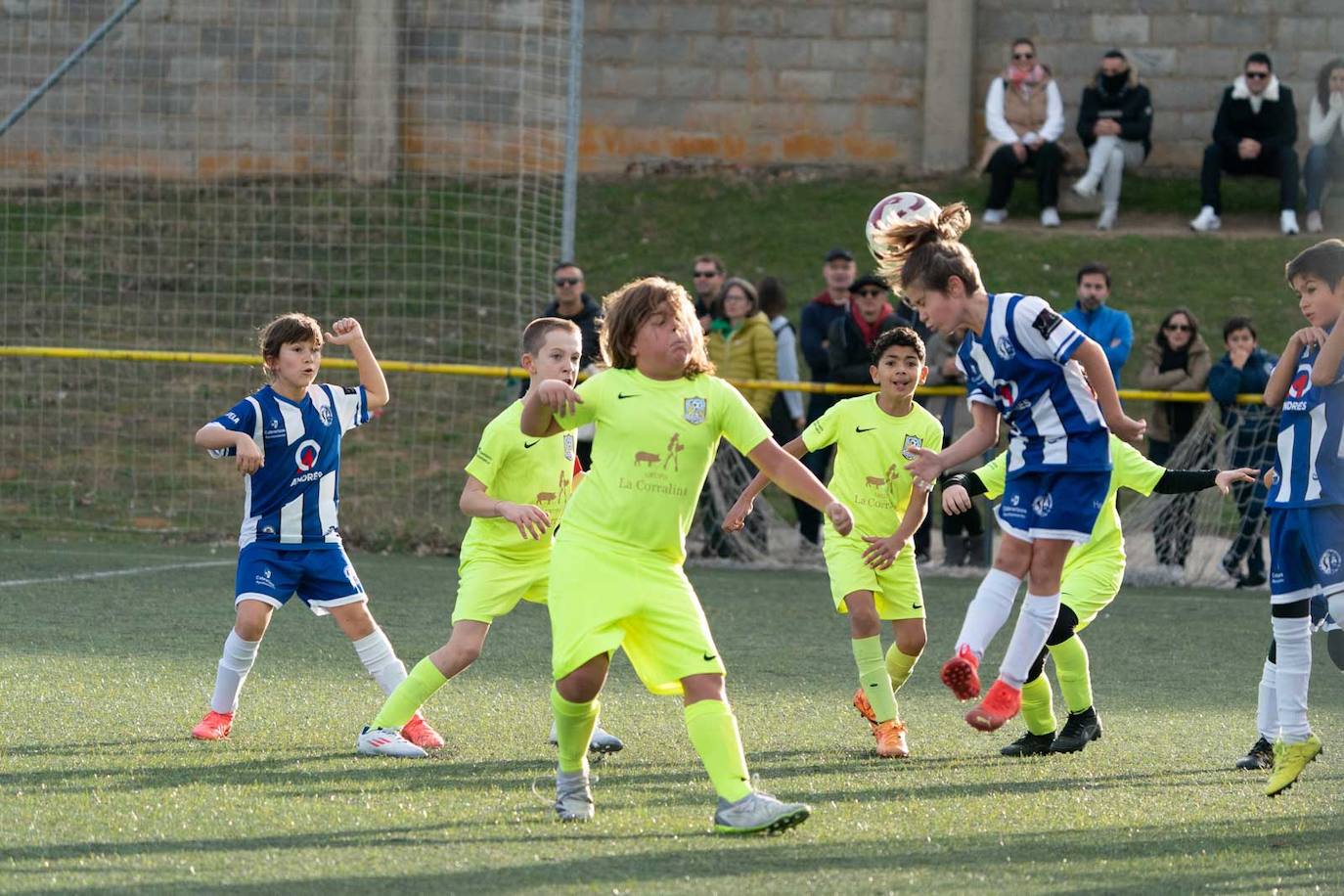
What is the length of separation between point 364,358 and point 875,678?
206 cm

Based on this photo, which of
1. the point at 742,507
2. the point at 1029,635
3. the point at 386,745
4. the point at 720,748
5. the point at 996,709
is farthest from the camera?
the point at 742,507

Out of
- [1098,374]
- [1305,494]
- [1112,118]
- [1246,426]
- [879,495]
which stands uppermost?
[1112,118]

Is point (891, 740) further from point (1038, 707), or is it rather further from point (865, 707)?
point (1038, 707)

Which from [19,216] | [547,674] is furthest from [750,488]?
[19,216]

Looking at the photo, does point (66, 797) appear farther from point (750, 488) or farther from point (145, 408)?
point (145, 408)

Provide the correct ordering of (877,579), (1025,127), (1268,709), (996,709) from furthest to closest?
(1025,127) → (877,579) → (1268,709) → (996,709)

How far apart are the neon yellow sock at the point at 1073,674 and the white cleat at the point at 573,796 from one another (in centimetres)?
205

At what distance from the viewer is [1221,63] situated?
1695cm

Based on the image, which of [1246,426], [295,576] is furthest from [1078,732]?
[1246,426]

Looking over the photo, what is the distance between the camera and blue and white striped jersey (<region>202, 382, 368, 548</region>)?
19.7 ft

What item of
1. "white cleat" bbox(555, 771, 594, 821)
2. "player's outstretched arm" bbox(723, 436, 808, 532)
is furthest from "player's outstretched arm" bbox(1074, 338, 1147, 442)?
"white cleat" bbox(555, 771, 594, 821)

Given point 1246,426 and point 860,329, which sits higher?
point 860,329

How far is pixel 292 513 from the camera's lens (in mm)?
6023

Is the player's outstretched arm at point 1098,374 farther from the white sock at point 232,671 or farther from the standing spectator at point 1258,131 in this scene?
the standing spectator at point 1258,131
